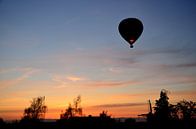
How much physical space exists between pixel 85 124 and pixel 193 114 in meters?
A: 45.1

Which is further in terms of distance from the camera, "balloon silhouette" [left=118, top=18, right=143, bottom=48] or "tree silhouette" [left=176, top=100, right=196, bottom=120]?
"tree silhouette" [left=176, top=100, right=196, bottom=120]

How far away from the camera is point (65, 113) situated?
96.2 metres

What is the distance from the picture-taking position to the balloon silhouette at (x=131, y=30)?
26734 millimetres

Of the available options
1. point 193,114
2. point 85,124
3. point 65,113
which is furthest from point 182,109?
point 85,124

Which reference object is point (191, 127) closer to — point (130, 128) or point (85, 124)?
point (130, 128)

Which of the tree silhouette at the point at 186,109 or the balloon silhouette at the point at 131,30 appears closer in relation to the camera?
the balloon silhouette at the point at 131,30

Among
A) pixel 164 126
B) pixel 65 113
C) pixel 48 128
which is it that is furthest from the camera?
pixel 65 113

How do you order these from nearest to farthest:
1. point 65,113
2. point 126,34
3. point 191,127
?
point 126,34 < point 191,127 < point 65,113

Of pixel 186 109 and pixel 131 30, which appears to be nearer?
pixel 131 30

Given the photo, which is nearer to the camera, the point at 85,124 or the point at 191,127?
the point at 191,127

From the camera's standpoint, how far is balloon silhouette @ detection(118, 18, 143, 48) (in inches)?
1053

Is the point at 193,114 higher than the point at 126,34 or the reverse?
the reverse

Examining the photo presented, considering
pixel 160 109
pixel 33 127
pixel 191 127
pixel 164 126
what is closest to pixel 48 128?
pixel 33 127

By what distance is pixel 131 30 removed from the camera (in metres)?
26.7
